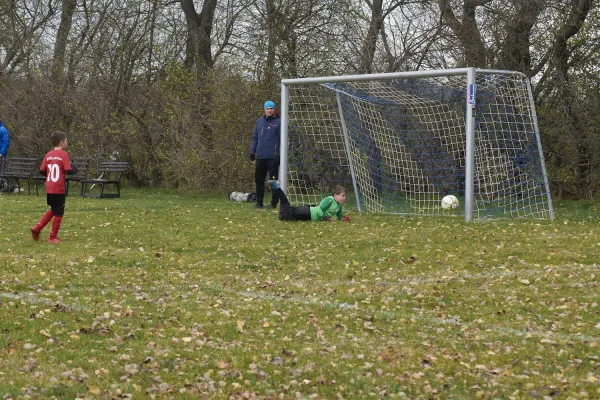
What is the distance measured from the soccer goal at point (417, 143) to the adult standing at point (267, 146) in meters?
0.31

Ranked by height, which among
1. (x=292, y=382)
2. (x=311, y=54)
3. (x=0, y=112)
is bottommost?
(x=292, y=382)

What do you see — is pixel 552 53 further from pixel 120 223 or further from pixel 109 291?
pixel 109 291

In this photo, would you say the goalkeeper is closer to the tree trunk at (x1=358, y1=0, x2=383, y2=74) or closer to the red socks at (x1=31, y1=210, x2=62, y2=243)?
the red socks at (x1=31, y1=210, x2=62, y2=243)

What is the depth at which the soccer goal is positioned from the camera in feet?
50.6

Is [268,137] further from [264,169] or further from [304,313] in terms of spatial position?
[304,313]

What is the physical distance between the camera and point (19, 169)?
73.7ft

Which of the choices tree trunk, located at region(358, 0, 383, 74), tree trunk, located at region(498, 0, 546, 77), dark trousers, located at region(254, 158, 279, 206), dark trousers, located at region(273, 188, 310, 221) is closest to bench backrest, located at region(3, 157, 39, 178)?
dark trousers, located at region(254, 158, 279, 206)

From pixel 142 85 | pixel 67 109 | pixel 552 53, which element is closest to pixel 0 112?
pixel 67 109

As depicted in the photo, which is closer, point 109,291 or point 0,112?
point 109,291

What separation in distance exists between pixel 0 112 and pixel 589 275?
20.2 metres

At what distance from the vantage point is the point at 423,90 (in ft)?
53.8

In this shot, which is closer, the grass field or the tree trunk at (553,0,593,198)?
the grass field

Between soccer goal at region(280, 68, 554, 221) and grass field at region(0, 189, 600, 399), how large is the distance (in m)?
2.23

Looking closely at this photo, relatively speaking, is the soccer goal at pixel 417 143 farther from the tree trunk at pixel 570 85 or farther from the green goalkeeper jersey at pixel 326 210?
the tree trunk at pixel 570 85
